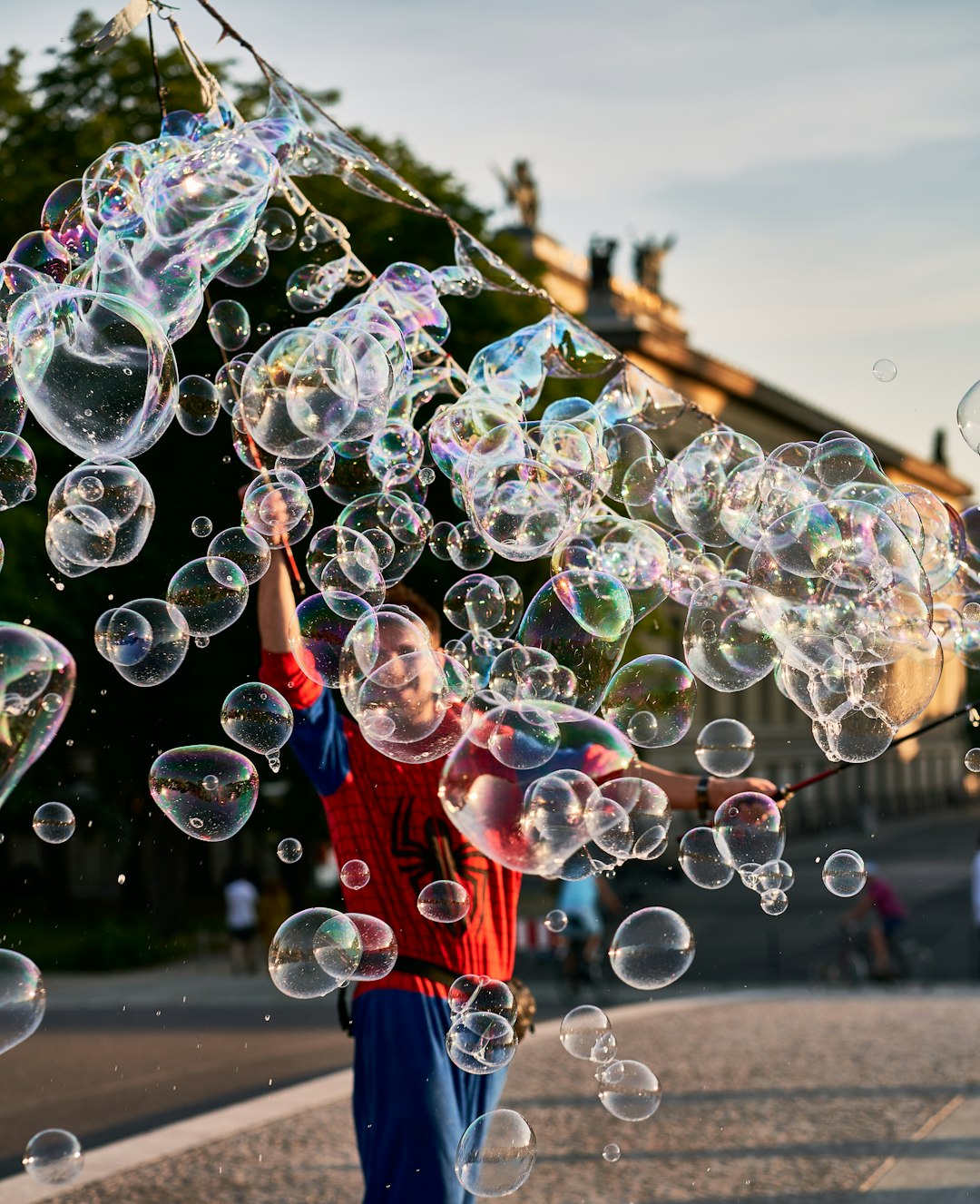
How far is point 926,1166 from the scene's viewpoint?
6977mm

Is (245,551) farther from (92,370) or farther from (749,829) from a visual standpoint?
(749,829)

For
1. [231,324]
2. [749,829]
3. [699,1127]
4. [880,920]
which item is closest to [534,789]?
[749,829]

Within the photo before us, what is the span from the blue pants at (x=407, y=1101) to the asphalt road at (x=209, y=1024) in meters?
4.62

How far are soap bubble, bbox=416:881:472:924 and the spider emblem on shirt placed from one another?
0.02 meters

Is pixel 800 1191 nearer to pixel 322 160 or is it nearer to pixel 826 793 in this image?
pixel 322 160

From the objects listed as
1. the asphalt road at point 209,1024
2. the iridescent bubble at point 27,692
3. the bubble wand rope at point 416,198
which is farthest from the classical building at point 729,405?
the iridescent bubble at point 27,692

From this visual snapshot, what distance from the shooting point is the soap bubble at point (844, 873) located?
4.50 meters

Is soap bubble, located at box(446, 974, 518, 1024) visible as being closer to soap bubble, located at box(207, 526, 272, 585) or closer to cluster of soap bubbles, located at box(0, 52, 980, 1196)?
cluster of soap bubbles, located at box(0, 52, 980, 1196)

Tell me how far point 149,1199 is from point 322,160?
4217 mm

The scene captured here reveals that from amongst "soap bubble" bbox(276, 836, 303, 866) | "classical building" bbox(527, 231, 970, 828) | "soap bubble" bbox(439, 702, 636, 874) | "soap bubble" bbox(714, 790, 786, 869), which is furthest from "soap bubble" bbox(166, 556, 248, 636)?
"classical building" bbox(527, 231, 970, 828)

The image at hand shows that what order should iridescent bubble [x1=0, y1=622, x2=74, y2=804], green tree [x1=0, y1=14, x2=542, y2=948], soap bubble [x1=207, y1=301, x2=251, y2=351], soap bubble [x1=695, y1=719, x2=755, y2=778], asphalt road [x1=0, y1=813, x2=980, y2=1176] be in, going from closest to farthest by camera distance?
iridescent bubble [x1=0, y1=622, x2=74, y2=804] < soap bubble [x1=695, y1=719, x2=755, y2=778] < soap bubble [x1=207, y1=301, x2=251, y2=351] < asphalt road [x1=0, y1=813, x2=980, y2=1176] < green tree [x1=0, y1=14, x2=542, y2=948]

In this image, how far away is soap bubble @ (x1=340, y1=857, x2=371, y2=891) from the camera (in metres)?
3.71

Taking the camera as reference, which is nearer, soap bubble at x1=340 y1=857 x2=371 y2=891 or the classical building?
soap bubble at x1=340 y1=857 x2=371 y2=891

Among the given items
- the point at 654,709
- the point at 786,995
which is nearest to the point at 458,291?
the point at 654,709
